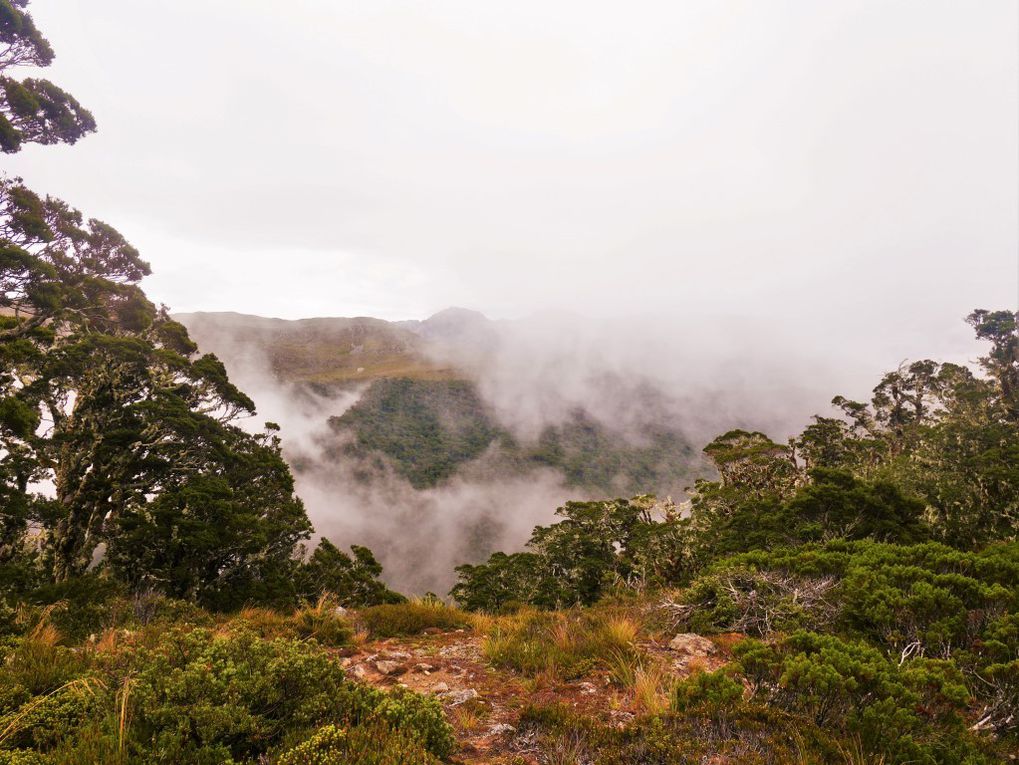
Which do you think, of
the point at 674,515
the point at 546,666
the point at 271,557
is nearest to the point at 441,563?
the point at 674,515

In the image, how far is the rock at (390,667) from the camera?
25.5ft

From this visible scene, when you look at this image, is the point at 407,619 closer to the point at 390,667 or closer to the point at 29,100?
the point at 390,667

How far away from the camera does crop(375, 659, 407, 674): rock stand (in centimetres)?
777

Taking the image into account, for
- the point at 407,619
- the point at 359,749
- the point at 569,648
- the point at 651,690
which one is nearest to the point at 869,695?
the point at 651,690

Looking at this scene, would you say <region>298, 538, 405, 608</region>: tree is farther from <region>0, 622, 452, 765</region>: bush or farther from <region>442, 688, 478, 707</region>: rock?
<region>0, 622, 452, 765</region>: bush

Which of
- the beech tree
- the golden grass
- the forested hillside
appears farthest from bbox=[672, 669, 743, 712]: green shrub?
the forested hillside

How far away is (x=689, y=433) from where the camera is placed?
186750 mm

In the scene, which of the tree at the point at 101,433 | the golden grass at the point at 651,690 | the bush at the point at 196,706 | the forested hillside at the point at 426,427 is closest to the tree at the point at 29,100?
the tree at the point at 101,433

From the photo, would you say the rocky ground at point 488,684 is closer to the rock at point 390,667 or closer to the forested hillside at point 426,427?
the rock at point 390,667

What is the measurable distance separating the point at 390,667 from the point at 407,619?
3.46 m

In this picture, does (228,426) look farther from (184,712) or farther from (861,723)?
(861,723)

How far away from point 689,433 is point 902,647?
194658 millimetres

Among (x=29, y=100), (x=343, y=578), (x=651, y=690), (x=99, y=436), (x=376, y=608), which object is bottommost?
(x=343, y=578)

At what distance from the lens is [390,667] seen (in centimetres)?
783
